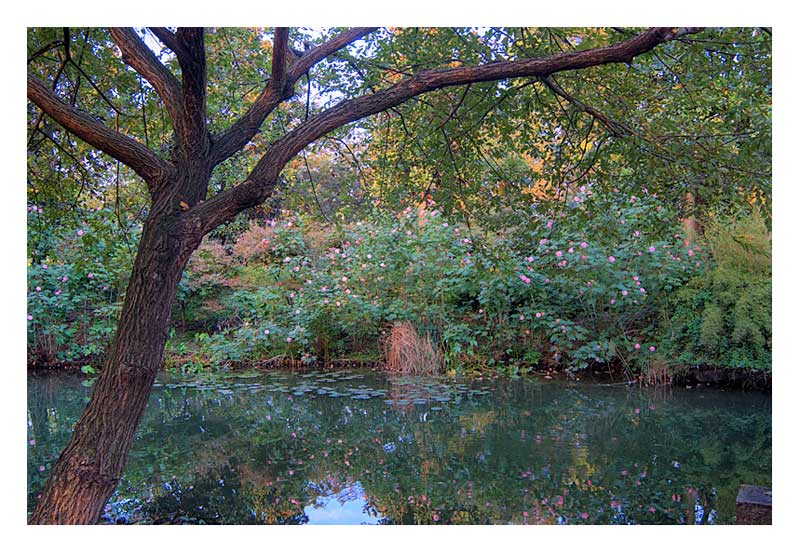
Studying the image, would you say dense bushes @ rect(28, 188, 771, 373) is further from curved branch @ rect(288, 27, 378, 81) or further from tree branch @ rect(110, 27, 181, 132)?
tree branch @ rect(110, 27, 181, 132)

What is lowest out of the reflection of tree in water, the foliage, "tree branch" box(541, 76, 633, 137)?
the reflection of tree in water

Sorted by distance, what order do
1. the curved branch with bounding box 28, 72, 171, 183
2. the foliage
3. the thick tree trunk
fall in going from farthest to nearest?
the foliage
the curved branch with bounding box 28, 72, 171, 183
the thick tree trunk

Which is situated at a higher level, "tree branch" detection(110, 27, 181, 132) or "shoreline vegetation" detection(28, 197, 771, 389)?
"tree branch" detection(110, 27, 181, 132)

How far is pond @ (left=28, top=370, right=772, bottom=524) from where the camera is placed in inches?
122

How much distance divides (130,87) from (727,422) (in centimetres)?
401

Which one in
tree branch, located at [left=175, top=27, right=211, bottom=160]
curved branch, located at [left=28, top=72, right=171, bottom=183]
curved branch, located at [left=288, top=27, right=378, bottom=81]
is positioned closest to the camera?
curved branch, located at [left=28, top=72, right=171, bottom=183]

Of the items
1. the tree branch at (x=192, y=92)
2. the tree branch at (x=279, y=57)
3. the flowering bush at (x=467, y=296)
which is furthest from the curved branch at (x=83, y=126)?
the flowering bush at (x=467, y=296)

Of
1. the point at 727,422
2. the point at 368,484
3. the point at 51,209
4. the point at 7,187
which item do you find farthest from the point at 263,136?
the point at 727,422

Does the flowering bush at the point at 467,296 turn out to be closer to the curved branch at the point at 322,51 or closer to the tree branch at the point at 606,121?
the tree branch at the point at 606,121

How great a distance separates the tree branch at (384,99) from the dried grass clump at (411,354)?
13.1ft

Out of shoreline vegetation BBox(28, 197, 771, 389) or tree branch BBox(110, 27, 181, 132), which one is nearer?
tree branch BBox(110, 27, 181, 132)

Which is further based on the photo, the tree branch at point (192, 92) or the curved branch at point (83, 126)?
the tree branch at point (192, 92)

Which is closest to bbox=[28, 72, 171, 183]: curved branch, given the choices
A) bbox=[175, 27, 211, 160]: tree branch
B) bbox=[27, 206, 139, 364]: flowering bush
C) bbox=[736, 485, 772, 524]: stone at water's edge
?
bbox=[175, 27, 211, 160]: tree branch

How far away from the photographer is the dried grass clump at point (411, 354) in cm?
634
